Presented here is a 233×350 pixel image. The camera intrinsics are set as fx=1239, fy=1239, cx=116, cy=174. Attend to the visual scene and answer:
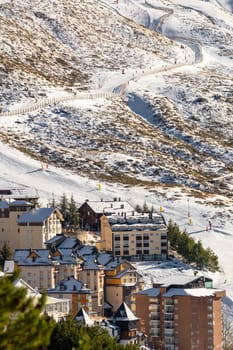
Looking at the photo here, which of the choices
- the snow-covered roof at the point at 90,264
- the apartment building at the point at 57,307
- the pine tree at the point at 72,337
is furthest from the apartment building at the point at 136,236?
the pine tree at the point at 72,337

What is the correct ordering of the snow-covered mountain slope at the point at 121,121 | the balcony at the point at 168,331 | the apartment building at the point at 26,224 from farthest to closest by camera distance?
the snow-covered mountain slope at the point at 121,121
the apartment building at the point at 26,224
the balcony at the point at 168,331

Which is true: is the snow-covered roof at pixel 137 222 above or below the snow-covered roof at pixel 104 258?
above

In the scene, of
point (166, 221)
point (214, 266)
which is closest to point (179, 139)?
point (166, 221)

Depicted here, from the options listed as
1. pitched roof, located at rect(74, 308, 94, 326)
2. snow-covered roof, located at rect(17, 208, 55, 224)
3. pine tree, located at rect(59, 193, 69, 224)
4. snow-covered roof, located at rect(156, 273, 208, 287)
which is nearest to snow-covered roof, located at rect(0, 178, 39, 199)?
pine tree, located at rect(59, 193, 69, 224)

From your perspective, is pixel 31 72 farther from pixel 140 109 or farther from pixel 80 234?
pixel 80 234

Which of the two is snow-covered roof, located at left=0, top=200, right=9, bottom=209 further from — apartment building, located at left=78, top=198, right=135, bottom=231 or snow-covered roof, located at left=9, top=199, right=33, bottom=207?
apartment building, located at left=78, top=198, right=135, bottom=231

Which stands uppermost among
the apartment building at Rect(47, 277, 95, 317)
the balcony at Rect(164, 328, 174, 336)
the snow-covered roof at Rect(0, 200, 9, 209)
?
the snow-covered roof at Rect(0, 200, 9, 209)

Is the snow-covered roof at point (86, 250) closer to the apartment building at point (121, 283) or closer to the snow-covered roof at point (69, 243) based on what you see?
the snow-covered roof at point (69, 243)
